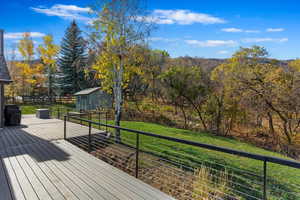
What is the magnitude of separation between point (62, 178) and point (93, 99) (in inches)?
609

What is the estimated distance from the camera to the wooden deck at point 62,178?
2482mm

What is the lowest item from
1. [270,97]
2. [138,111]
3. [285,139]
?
[285,139]

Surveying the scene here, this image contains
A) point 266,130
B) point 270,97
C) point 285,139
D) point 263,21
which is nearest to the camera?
point 270,97

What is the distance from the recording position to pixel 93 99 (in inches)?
699

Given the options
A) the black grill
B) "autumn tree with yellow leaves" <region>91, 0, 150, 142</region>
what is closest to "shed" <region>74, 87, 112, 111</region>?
the black grill

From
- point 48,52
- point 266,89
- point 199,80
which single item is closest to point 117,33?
point 199,80

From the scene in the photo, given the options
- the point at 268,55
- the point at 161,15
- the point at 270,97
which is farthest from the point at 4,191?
the point at 268,55

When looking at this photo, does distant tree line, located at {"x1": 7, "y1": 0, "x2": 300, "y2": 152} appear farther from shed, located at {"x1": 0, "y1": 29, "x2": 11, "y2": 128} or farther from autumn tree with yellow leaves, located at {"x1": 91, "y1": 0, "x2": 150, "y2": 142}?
shed, located at {"x1": 0, "y1": 29, "x2": 11, "y2": 128}

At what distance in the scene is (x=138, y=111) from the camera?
15875 millimetres

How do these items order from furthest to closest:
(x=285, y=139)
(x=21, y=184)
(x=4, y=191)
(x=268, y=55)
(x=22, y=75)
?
1. (x=22, y=75)
2. (x=268, y=55)
3. (x=285, y=139)
4. (x=21, y=184)
5. (x=4, y=191)

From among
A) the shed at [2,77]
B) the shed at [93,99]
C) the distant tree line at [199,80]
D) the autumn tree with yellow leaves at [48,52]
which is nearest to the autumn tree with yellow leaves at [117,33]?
the distant tree line at [199,80]

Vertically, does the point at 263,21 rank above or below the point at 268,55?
above

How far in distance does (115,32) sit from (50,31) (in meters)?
19.9

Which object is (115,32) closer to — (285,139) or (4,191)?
(4,191)
